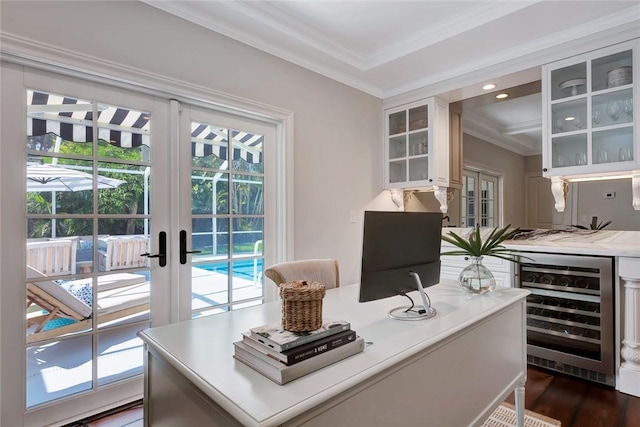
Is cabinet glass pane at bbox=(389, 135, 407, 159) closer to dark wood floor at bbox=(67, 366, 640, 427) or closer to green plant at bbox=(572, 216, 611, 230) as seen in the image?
green plant at bbox=(572, 216, 611, 230)

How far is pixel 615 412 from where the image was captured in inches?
79.0

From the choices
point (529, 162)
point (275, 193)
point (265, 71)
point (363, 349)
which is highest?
point (265, 71)

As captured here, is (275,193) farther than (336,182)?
No

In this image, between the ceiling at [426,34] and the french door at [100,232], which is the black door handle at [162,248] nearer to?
the french door at [100,232]

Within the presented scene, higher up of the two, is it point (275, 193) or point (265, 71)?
point (265, 71)

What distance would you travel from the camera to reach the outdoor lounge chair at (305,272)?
184 centimetres

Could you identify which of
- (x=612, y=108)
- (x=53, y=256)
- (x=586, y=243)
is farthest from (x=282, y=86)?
(x=586, y=243)

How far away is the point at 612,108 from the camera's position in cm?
245

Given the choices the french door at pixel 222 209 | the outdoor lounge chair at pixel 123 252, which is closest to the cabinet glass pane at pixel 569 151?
the french door at pixel 222 209

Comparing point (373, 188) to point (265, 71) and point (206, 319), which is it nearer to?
point (265, 71)

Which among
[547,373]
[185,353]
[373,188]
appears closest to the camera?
[185,353]

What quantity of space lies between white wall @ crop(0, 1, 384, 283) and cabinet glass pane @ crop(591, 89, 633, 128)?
181 centimetres

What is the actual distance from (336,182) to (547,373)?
2.20 m

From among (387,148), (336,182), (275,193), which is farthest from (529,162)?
(275,193)
